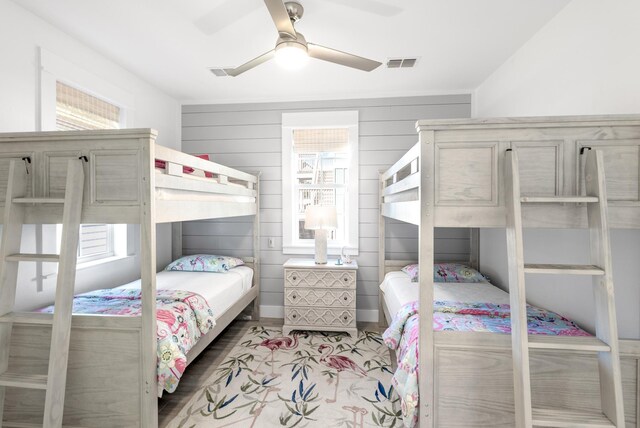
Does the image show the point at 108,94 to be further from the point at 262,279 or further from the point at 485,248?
the point at 485,248

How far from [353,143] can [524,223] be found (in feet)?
7.65

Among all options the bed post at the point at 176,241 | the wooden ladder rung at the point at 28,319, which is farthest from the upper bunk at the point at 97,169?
the bed post at the point at 176,241

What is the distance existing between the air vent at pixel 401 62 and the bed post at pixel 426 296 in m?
1.56

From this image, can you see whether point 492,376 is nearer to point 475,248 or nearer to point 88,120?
point 475,248

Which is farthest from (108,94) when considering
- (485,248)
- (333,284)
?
(485,248)

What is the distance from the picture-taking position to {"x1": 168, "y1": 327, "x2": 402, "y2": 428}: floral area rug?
1.92m

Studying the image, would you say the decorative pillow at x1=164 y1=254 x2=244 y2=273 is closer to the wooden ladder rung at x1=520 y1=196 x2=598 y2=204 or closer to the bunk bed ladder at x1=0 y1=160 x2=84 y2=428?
the bunk bed ladder at x1=0 y1=160 x2=84 y2=428

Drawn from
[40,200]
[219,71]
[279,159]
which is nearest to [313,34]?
[219,71]

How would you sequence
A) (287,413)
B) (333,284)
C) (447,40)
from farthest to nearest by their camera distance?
1. (333,284)
2. (447,40)
3. (287,413)

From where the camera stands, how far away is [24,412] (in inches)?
64.6

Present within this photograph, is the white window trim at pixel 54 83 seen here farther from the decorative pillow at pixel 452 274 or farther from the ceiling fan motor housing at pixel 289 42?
the decorative pillow at pixel 452 274

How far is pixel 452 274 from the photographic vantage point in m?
2.95

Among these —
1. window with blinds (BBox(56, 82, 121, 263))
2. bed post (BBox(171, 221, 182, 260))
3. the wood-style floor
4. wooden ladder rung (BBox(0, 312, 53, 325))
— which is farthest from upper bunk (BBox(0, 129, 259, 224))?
bed post (BBox(171, 221, 182, 260))

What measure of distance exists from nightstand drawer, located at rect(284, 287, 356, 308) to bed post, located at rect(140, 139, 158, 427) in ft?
5.43
